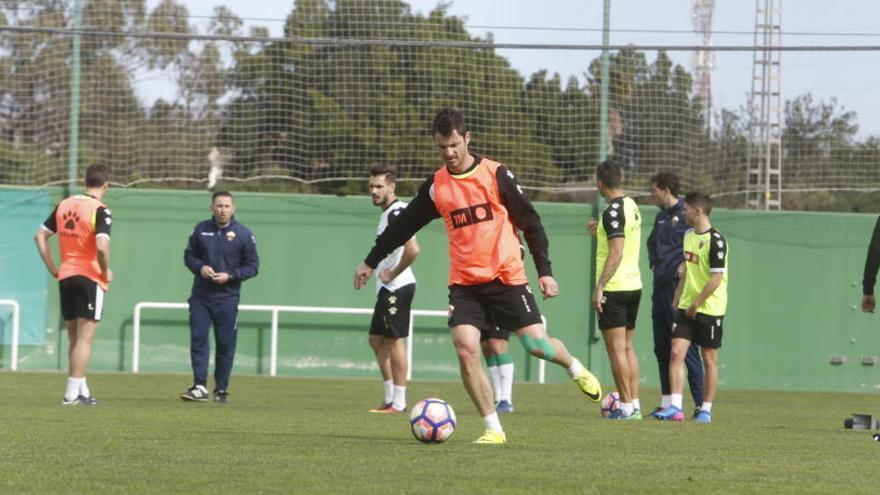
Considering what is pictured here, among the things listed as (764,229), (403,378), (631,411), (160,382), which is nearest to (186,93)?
(160,382)

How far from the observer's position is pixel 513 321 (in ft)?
29.3

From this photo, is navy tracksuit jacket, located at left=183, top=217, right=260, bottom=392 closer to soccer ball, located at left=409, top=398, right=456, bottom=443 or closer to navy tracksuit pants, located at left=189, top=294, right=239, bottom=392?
navy tracksuit pants, located at left=189, top=294, right=239, bottom=392

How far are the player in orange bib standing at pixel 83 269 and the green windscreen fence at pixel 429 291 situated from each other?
653 centimetres

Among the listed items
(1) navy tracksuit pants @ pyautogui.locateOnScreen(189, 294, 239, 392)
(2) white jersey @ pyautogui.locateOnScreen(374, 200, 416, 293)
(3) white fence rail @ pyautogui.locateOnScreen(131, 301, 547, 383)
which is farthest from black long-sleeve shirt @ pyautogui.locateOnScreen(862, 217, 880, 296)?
(3) white fence rail @ pyautogui.locateOnScreen(131, 301, 547, 383)

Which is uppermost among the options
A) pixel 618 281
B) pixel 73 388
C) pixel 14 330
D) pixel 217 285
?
pixel 618 281

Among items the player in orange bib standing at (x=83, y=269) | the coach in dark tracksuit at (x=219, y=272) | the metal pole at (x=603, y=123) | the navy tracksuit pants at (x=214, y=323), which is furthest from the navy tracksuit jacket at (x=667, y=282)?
the metal pole at (x=603, y=123)

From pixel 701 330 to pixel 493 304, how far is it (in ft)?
12.9

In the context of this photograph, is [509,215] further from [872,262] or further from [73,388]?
[73,388]

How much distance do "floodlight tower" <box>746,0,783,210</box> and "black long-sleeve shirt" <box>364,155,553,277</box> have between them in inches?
416

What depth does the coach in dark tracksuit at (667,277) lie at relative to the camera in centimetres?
1309

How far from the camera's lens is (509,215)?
8.90 meters

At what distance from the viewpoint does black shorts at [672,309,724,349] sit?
485 inches

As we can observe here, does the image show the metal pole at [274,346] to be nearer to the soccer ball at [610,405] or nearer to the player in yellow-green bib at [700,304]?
the soccer ball at [610,405]

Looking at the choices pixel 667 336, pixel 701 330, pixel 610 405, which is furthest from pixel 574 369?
pixel 667 336
